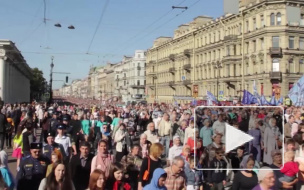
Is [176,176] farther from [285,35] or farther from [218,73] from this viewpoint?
[218,73]

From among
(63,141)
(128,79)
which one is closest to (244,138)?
(63,141)

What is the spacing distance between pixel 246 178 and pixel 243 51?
4929cm

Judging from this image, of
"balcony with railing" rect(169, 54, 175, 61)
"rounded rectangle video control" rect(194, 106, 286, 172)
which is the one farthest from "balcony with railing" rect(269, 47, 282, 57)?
"rounded rectangle video control" rect(194, 106, 286, 172)

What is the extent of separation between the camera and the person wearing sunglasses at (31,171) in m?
6.14

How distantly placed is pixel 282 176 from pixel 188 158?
1816 millimetres

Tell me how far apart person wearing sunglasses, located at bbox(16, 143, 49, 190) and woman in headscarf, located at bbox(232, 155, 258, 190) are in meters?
3.07

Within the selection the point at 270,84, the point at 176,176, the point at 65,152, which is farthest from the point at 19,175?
the point at 270,84

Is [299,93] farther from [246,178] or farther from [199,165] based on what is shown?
[246,178]

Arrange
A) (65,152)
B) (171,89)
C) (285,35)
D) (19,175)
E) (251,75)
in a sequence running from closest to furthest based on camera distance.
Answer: (19,175), (65,152), (285,35), (251,75), (171,89)

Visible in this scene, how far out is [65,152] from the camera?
9305 mm
